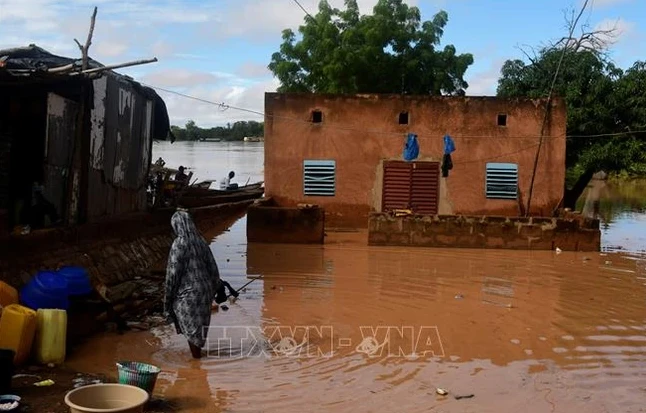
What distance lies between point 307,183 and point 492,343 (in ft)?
40.7

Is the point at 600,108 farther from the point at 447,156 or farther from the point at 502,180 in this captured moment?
the point at 447,156

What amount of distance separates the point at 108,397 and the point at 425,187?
16014mm

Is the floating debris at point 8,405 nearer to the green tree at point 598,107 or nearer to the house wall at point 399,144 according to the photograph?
the house wall at point 399,144

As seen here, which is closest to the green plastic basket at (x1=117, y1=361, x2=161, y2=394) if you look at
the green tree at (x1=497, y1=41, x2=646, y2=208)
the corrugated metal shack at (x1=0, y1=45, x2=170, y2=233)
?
the corrugated metal shack at (x1=0, y1=45, x2=170, y2=233)

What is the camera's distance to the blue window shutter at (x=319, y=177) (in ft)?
66.9

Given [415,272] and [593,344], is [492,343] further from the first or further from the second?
[415,272]

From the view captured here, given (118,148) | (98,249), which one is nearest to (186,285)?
(98,249)

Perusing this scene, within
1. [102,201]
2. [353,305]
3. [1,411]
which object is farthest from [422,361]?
[102,201]

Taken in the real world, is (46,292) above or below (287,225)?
below

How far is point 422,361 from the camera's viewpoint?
25.3ft

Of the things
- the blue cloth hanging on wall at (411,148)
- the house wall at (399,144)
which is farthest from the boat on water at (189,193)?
the blue cloth hanging on wall at (411,148)

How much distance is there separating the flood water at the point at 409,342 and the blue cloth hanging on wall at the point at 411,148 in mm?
6047

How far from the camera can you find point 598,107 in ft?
72.4

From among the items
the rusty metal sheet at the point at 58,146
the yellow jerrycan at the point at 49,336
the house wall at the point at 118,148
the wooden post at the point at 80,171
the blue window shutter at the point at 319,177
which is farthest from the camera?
the blue window shutter at the point at 319,177
